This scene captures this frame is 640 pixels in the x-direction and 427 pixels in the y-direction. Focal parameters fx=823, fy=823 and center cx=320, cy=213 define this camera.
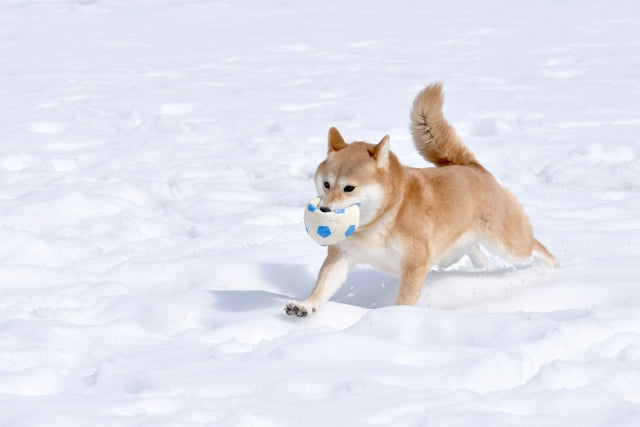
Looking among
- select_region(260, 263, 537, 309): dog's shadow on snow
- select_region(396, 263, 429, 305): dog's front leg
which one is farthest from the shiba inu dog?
select_region(260, 263, 537, 309): dog's shadow on snow

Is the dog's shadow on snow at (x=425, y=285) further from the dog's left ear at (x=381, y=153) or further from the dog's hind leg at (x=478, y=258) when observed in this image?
the dog's left ear at (x=381, y=153)

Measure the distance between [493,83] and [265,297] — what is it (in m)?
6.54

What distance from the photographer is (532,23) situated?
13438 mm

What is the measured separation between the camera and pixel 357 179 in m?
3.57

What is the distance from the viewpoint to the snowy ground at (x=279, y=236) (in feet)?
8.63

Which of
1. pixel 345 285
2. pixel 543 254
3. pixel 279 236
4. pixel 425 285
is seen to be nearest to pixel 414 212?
pixel 425 285

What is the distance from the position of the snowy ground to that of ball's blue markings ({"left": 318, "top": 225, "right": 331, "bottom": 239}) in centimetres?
36

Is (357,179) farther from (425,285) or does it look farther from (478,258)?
(478,258)

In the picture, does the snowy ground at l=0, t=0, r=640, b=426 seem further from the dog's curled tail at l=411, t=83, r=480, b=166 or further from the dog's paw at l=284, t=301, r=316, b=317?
the dog's curled tail at l=411, t=83, r=480, b=166

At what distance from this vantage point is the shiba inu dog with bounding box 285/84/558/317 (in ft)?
11.9

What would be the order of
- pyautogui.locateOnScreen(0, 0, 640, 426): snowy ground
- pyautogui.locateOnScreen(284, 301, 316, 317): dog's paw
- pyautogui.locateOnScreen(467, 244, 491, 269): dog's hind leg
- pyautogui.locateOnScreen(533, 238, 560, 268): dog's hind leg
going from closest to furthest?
pyautogui.locateOnScreen(0, 0, 640, 426): snowy ground
pyautogui.locateOnScreen(284, 301, 316, 317): dog's paw
pyautogui.locateOnScreen(533, 238, 560, 268): dog's hind leg
pyautogui.locateOnScreen(467, 244, 491, 269): dog's hind leg

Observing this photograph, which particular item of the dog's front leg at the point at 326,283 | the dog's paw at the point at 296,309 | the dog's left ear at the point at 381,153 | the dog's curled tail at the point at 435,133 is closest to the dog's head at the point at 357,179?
the dog's left ear at the point at 381,153

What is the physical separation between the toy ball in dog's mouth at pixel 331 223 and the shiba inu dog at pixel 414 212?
37mm

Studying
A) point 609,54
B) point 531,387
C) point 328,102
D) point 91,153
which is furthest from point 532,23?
point 531,387
